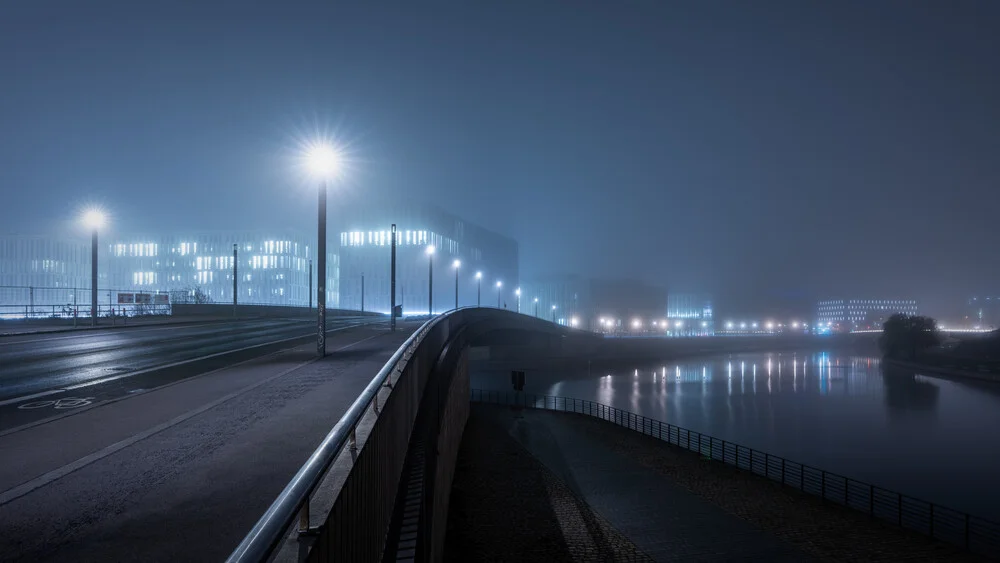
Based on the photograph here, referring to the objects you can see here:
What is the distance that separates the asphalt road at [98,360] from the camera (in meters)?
11.0

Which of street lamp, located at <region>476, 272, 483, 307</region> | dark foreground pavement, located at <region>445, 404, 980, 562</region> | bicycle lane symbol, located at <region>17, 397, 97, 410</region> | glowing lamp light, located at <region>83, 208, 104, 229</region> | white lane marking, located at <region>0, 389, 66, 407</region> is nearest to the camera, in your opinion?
bicycle lane symbol, located at <region>17, 397, 97, 410</region>

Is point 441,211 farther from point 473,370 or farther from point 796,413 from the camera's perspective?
point 796,413

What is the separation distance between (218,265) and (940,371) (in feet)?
435

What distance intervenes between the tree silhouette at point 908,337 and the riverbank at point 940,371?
2.49 m

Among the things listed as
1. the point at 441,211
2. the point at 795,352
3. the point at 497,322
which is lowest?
the point at 795,352

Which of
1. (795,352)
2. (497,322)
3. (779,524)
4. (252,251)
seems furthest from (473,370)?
(795,352)

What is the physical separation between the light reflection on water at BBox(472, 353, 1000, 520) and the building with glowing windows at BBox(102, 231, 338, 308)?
62149 mm

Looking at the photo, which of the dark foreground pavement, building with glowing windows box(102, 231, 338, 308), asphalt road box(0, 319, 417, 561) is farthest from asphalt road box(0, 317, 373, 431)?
building with glowing windows box(102, 231, 338, 308)

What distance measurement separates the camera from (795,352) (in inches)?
4867

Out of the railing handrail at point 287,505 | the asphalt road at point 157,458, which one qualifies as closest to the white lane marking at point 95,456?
the asphalt road at point 157,458

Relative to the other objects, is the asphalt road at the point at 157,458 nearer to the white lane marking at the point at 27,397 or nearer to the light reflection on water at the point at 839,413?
the white lane marking at the point at 27,397

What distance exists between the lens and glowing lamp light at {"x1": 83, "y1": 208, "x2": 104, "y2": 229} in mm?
28062

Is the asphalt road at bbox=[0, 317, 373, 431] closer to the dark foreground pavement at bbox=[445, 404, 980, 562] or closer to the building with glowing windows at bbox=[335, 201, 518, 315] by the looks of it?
the dark foreground pavement at bbox=[445, 404, 980, 562]

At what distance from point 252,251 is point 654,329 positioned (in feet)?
456
